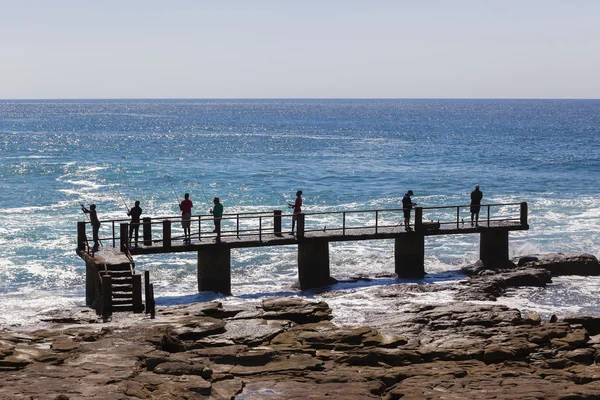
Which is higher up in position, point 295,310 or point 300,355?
point 295,310

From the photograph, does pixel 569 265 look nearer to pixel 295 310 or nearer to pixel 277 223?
pixel 277 223

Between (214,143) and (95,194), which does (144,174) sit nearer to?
(95,194)

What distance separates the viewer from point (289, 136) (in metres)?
116

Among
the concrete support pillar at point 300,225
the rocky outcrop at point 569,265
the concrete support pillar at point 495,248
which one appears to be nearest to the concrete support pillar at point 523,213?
the concrete support pillar at point 495,248

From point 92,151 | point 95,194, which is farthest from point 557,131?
point 95,194

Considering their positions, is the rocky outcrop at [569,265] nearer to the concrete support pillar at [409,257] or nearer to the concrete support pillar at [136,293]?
the concrete support pillar at [409,257]

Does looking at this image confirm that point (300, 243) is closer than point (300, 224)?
No

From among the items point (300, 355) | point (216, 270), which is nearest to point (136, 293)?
point (216, 270)

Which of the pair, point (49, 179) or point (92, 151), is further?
point (92, 151)

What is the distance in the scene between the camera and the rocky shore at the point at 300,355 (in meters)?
16.6

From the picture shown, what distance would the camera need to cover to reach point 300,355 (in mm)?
18859

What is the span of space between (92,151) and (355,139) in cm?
3206

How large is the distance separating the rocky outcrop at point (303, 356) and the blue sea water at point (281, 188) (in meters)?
3.32

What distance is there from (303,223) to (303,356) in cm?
1000
